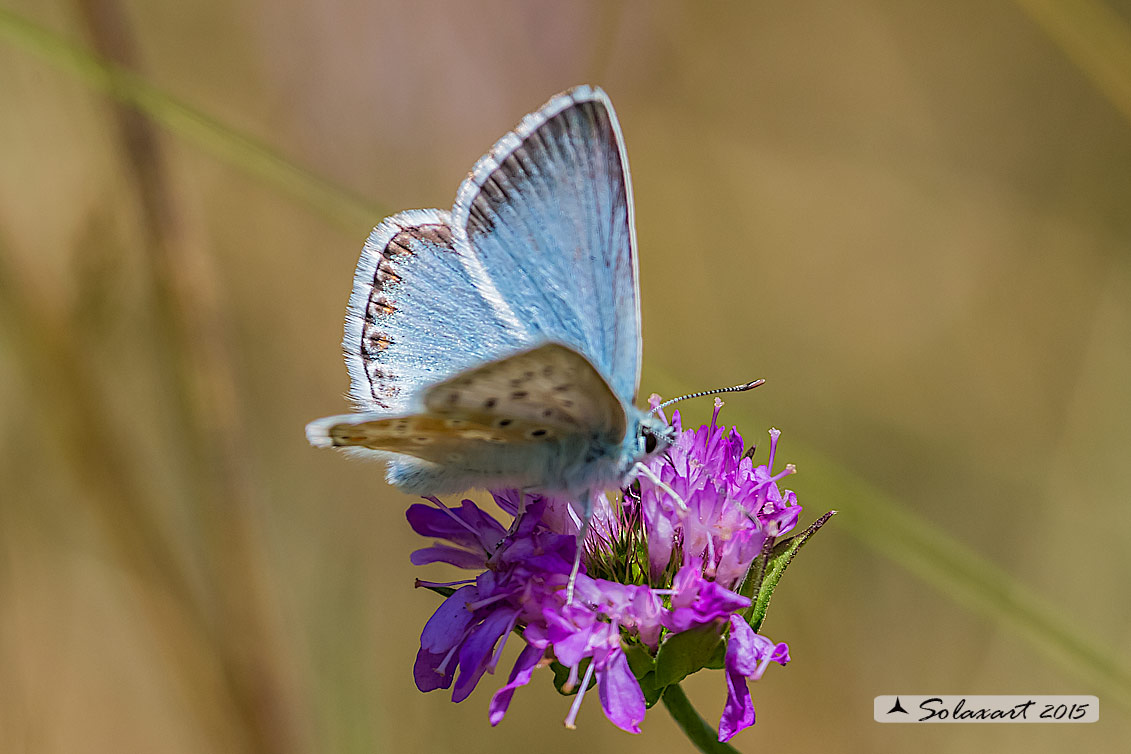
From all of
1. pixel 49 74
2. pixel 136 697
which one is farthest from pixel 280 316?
pixel 136 697

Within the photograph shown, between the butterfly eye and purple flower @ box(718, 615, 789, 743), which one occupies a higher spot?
the butterfly eye

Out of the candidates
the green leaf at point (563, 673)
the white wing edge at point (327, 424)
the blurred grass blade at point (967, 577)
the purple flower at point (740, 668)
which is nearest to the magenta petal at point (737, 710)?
the purple flower at point (740, 668)

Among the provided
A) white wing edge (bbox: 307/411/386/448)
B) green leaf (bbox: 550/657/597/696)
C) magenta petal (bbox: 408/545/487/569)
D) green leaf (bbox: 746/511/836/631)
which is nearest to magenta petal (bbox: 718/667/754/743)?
green leaf (bbox: 746/511/836/631)

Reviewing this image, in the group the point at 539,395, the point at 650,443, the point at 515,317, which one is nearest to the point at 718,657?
the point at 650,443

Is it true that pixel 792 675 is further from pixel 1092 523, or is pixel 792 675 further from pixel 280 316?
pixel 280 316

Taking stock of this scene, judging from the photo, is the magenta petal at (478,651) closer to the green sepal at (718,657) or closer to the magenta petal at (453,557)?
the magenta petal at (453,557)

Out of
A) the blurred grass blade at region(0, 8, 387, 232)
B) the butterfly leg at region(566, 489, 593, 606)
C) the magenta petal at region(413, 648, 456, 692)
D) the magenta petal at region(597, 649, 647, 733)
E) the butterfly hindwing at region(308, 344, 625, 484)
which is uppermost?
the blurred grass blade at region(0, 8, 387, 232)

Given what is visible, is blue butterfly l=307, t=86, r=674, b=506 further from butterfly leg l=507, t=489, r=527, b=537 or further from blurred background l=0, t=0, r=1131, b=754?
blurred background l=0, t=0, r=1131, b=754
